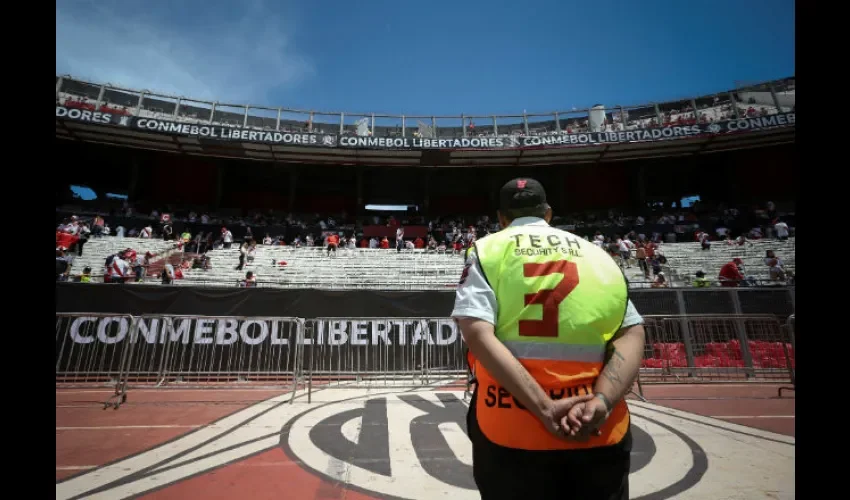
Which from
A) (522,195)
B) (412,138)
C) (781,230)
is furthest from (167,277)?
(781,230)

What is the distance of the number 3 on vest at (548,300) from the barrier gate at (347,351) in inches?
287

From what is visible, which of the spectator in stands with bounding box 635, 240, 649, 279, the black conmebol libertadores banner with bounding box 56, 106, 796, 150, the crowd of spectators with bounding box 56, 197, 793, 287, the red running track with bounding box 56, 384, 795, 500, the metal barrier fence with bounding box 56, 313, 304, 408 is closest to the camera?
the red running track with bounding box 56, 384, 795, 500

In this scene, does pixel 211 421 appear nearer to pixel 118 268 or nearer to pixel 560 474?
pixel 560 474

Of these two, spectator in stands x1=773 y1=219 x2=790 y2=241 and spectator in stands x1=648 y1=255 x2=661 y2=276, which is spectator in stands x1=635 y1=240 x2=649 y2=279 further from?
spectator in stands x1=773 y1=219 x2=790 y2=241

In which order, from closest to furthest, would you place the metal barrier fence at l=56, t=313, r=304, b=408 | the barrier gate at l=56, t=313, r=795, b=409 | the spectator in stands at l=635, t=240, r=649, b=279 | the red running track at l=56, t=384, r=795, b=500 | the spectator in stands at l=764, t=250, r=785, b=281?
the red running track at l=56, t=384, r=795, b=500 < the metal barrier fence at l=56, t=313, r=304, b=408 < the barrier gate at l=56, t=313, r=795, b=409 < the spectator in stands at l=764, t=250, r=785, b=281 < the spectator in stands at l=635, t=240, r=649, b=279

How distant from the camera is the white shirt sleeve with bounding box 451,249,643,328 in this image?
54.8 inches

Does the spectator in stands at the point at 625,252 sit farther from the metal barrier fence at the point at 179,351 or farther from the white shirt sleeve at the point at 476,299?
the white shirt sleeve at the point at 476,299

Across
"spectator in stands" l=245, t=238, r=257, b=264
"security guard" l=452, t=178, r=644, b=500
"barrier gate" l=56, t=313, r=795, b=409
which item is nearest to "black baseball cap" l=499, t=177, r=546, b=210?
"security guard" l=452, t=178, r=644, b=500

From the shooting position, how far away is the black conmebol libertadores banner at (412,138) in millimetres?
21047

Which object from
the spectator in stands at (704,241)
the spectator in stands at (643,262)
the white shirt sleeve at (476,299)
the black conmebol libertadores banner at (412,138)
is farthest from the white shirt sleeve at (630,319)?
the black conmebol libertadores banner at (412,138)

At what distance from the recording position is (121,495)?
3.03m

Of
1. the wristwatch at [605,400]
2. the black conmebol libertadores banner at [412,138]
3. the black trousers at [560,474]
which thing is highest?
the black conmebol libertadores banner at [412,138]

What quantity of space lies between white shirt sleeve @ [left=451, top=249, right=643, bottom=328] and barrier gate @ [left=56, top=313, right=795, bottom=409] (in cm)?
720
